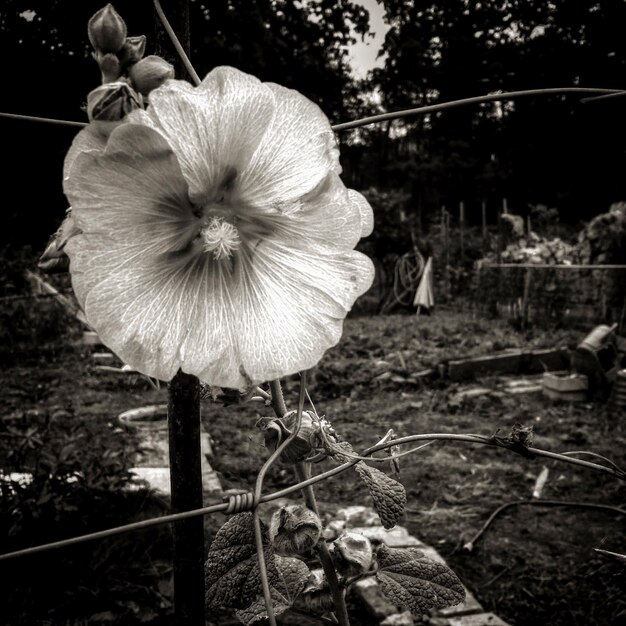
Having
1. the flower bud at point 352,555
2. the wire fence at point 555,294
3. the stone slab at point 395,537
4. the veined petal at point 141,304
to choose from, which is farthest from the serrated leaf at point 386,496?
the wire fence at point 555,294

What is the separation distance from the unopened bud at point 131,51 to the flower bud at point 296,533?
0.48 meters

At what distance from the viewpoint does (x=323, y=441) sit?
0.61 metres

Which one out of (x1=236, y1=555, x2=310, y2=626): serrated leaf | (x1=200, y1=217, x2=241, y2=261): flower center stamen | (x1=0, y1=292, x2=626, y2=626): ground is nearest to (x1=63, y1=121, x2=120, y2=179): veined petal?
(x1=200, y1=217, x2=241, y2=261): flower center stamen

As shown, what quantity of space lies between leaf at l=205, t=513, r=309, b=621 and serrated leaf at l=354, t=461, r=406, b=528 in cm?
Answer: 13

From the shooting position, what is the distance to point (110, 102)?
41 cm

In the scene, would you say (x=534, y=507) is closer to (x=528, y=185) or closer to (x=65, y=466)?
(x=65, y=466)

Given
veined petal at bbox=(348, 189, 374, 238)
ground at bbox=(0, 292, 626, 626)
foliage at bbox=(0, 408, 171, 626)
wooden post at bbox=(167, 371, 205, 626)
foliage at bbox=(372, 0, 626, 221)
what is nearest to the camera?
veined petal at bbox=(348, 189, 374, 238)

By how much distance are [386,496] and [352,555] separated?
0.09 m

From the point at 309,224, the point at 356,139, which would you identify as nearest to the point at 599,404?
the point at 309,224

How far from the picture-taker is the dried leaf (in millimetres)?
660

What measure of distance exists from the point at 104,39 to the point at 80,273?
0.19m

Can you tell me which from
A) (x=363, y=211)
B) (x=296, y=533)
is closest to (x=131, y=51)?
(x=363, y=211)

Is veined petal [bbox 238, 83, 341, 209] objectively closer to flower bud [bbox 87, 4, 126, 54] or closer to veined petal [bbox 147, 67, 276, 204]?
veined petal [bbox 147, 67, 276, 204]

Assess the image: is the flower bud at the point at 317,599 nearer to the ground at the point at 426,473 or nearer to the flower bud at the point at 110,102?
the ground at the point at 426,473
